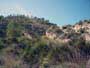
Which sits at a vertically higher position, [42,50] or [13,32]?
[13,32]

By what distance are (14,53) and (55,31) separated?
172 inches

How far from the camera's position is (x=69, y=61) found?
9805mm

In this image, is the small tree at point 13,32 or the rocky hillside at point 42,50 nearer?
the rocky hillside at point 42,50

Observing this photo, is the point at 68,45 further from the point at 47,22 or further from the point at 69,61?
the point at 47,22

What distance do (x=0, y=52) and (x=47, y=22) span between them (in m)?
8.33

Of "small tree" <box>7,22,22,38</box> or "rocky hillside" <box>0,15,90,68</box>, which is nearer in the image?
→ "rocky hillside" <box>0,15,90,68</box>

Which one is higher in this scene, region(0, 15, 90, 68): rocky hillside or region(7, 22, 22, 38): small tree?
region(7, 22, 22, 38): small tree

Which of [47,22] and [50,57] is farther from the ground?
[47,22]

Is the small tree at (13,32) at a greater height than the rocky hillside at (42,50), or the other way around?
the small tree at (13,32)

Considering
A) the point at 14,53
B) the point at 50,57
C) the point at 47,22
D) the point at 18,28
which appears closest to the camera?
the point at 50,57

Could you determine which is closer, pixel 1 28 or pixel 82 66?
pixel 82 66

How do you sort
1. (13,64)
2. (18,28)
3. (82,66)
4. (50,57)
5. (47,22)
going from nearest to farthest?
(82,66) → (13,64) → (50,57) → (18,28) → (47,22)

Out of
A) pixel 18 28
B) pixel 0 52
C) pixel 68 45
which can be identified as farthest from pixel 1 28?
pixel 68 45

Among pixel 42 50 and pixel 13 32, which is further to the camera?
pixel 13 32
